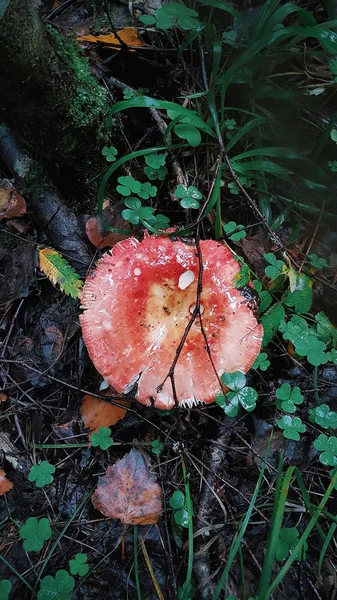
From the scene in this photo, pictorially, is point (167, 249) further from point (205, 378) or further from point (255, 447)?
point (255, 447)

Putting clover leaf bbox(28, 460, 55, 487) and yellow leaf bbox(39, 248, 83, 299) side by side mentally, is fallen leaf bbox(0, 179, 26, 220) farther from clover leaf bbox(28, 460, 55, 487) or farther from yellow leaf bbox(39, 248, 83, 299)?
clover leaf bbox(28, 460, 55, 487)

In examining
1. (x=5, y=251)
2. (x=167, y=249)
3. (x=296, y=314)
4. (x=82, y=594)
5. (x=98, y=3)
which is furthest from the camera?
(x=98, y=3)

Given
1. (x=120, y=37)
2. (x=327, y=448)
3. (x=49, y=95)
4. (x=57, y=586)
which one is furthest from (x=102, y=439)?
(x=120, y=37)

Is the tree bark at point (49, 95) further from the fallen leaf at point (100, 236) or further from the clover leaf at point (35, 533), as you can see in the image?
the clover leaf at point (35, 533)

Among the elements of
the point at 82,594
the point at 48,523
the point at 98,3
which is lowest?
the point at 82,594

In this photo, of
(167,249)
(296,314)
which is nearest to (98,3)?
(167,249)

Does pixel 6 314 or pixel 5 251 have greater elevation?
pixel 5 251

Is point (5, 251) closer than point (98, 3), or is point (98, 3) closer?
point (5, 251)

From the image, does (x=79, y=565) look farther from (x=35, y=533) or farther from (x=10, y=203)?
(x=10, y=203)
